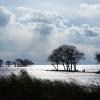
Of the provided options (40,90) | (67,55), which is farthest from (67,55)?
(40,90)

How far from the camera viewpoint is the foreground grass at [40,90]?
18719 mm

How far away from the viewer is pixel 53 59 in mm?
157500

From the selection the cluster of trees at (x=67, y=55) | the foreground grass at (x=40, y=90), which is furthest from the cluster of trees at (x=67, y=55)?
the foreground grass at (x=40, y=90)

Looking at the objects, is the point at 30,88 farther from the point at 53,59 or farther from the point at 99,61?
the point at 53,59

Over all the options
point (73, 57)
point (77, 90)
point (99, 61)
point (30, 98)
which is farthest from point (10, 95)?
point (73, 57)

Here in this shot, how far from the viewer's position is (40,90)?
66.9 feet

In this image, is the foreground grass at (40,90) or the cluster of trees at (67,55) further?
the cluster of trees at (67,55)

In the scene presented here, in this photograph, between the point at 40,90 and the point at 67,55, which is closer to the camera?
the point at 40,90

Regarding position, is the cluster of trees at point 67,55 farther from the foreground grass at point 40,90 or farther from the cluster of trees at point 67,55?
the foreground grass at point 40,90

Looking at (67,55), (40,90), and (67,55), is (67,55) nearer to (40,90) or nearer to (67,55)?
(67,55)

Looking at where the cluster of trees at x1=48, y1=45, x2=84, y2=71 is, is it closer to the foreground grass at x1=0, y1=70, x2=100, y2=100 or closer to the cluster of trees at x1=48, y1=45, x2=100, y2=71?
the cluster of trees at x1=48, y1=45, x2=100, y2=71

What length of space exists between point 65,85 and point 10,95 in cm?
455

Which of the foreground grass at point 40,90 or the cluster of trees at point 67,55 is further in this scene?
the cluster of trees at point 67,55

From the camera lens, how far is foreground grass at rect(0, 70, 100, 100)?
18719 mm
